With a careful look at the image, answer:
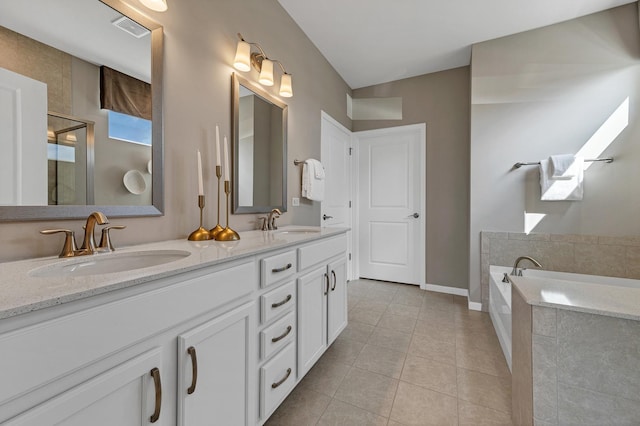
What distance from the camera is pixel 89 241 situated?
0.95 metres

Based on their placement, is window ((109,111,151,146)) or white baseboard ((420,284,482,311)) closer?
window ((109,111,151,146))

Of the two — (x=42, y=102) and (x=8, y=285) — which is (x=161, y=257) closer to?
(x=8, y=285)

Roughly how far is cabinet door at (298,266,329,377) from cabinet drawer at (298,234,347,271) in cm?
7

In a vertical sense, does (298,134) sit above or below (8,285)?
above

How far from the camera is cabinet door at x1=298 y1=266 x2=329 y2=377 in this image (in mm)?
1425

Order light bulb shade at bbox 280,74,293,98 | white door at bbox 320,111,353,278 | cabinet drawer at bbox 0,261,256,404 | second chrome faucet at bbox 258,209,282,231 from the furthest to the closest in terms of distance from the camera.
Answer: white door at bbox 320,111,353,278 < light bulb shade at bbox 280,74,293,98 < second chrome faucet at bbox 258,209,282,231 < cabinet drawer at bbox 0,261,256,404

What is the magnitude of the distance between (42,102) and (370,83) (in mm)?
3402

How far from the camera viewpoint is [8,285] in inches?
23.1

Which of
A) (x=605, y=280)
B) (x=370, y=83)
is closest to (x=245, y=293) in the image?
(x=605, y=280)

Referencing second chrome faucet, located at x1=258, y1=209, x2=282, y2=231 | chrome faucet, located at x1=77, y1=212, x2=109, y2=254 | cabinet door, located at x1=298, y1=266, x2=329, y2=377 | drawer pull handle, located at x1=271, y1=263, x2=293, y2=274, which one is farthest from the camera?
second chrome faucet, located at x1=258, y1=209, x2=282, y2=231

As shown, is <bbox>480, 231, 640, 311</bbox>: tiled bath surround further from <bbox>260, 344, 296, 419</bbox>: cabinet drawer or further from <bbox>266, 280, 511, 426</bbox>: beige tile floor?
<bbox>260, 344, 296, 419</bbox>: cabinet drawer

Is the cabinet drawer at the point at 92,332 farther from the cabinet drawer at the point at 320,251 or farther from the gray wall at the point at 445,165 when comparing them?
the gray wall at the point at 445,165

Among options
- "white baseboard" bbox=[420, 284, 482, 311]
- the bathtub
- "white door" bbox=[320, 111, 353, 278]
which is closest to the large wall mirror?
"white door" bbox=[320, 111, 353, 278]

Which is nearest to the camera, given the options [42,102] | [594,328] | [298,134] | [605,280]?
[594,328]
